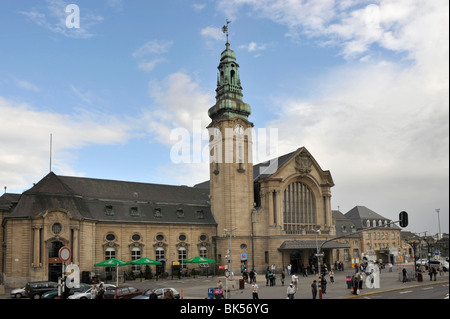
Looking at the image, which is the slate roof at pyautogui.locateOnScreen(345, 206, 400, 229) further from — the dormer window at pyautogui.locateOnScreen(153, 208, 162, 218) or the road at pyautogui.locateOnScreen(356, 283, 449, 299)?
the road at pyautogui.locateOnScreen(356, 283, 449, 299)

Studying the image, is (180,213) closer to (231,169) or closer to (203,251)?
(203,251)

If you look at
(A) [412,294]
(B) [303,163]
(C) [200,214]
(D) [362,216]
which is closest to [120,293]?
(A) [412,294]

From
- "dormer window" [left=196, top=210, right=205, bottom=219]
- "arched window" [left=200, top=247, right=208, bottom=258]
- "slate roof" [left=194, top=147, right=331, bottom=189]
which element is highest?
"slate roof" [left=194, top=147, right=331, bottom=189]

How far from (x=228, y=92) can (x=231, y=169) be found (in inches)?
472

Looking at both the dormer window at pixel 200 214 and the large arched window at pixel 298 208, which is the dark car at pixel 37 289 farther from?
the large arched window at pixel 298 208

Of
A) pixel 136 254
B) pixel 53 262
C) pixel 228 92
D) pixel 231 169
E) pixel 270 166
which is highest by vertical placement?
pixel 228 92

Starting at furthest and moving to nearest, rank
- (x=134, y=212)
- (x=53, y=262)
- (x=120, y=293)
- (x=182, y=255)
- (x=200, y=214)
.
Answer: (x=200, y=214)
(x=182, y=255)
(x=134, y=212)
(x=53, y=262)
(x=120, y=293)

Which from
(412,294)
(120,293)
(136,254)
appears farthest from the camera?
(136,254)

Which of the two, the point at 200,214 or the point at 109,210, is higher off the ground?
the point at 109,210

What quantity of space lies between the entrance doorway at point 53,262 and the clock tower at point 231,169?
22610mm

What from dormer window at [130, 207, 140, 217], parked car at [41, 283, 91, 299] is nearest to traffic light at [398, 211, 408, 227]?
parked car at [41, 283, 91, 299]

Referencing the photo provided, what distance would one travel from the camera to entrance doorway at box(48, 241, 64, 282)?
51.3 metres

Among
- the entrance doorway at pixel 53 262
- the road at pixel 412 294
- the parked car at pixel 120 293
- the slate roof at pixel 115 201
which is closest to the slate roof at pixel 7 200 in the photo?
the slate roof at pixel 115 201

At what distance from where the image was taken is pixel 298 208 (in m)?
68.9
